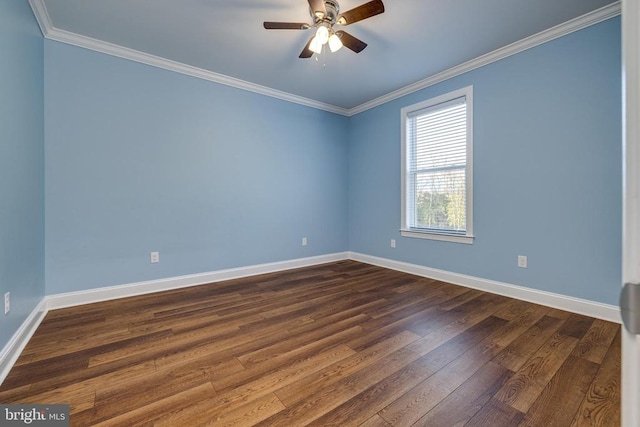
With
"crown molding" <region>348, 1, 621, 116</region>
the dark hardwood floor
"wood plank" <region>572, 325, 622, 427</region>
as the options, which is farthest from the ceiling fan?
"wood plank" <region>572, 325, 622, 427</region>

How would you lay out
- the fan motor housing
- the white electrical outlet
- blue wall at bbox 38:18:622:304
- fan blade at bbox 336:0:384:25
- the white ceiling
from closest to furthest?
fan blade at bbox 336:0:384:25, the fan motor housing, the white ceiling, blue wall at bbox 38:18:622:304, the white electrical outlet

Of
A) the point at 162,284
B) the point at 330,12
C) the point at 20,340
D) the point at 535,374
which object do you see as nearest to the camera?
the point at 535,374

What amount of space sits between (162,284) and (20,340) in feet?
4.04

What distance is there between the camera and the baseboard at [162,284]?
2.52m

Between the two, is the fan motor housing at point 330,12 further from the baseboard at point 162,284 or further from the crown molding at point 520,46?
the baseboard at point 162,284

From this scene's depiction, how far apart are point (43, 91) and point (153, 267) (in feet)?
6.18

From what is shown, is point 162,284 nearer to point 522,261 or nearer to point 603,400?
point 603,400

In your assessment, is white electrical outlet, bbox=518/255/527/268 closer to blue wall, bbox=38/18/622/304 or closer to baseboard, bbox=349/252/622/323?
blue wall, bbox=38/18/622/304

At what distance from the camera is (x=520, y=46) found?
105 inches

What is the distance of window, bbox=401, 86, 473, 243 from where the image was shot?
124 inches

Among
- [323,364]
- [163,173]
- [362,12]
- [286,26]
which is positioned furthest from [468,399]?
[163,173]

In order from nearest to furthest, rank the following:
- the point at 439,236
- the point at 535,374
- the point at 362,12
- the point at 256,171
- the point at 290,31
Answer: the point at 535,374 < the point at 362,12 < the point at 290,31 < the point at 439,236 < the point at 256,171

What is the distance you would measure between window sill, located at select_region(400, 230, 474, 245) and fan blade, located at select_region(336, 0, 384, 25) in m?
2.46

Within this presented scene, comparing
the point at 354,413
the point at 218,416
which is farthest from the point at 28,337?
the point at 354,413
